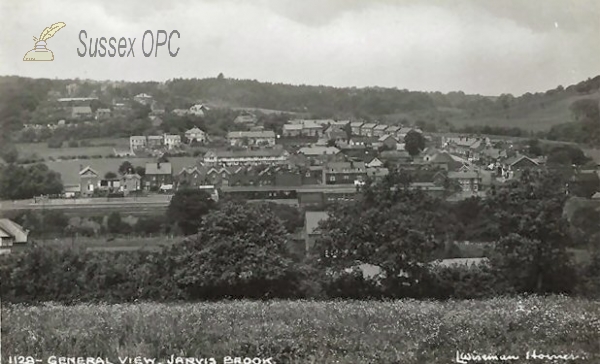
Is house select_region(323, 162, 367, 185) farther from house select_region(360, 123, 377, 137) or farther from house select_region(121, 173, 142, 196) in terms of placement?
house select_region(121, 173, 142, 196)

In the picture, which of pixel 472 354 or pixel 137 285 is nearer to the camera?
pixel 472 354

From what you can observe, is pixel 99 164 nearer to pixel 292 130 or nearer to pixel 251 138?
pixel 251 138

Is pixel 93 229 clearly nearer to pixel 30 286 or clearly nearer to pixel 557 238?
pixel 30 286

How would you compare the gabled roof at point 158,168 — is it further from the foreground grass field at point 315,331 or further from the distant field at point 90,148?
the foreground grass field at point 315,331

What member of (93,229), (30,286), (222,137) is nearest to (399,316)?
(222,137)

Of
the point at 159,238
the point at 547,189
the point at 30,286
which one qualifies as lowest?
the point at 30,286

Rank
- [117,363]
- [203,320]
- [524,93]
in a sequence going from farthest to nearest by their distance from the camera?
[524,93]
[203,320]
[117,363]

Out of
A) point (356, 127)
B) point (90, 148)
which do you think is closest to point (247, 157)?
point (356, 127)
